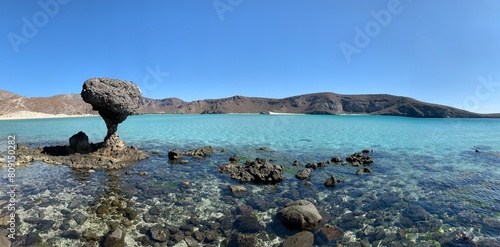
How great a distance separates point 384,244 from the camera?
9125 mm

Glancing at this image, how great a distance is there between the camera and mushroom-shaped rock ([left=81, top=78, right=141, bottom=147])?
20938 mm

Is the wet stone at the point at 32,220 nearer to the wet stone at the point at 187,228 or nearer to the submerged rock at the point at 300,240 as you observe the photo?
the wet stone at the point at 187,228

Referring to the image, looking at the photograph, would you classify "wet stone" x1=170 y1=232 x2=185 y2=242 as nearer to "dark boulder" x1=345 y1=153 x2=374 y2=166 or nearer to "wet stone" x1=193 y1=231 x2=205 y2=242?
"wet stone" x1=193 y1=231 x2=205 y2=242

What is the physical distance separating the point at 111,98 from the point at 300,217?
1840 cm

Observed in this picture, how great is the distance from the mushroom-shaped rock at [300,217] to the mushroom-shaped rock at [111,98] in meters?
17.4

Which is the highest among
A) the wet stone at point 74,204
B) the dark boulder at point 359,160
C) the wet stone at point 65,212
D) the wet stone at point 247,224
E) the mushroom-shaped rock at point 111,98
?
the mushroom-shaped rock at point 111,98

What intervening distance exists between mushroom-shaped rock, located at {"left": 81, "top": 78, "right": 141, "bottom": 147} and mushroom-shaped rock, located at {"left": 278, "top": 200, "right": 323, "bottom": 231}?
17.4 m

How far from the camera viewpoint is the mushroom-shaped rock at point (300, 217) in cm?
1002

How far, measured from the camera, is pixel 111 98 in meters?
21.5

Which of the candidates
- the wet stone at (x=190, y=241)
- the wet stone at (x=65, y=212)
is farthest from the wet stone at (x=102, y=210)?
the wet stone at (x=190, y=241)

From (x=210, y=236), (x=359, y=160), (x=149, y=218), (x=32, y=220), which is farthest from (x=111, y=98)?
(x=359, y=160)

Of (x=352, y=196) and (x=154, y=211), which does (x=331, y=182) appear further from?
(x=154, y=211)

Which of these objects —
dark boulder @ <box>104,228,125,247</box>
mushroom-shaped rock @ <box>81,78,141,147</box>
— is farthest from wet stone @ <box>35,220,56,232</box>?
mushroom-shaped rock @ <box>81,78,141,147</box>

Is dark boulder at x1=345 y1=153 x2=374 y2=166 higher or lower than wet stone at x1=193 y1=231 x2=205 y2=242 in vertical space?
higher
